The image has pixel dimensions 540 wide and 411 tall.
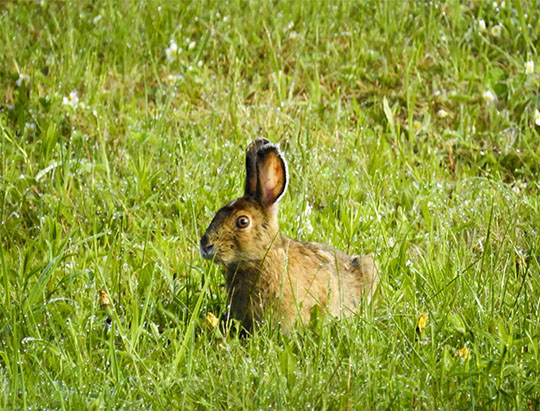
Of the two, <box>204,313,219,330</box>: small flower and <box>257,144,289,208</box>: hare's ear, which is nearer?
<box>204,313,219,330</box>: small flower

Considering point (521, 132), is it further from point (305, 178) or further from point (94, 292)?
point (94, 292)

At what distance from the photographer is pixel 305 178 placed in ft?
18.7

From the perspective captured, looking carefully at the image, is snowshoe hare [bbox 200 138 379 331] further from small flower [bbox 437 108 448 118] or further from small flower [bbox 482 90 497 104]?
small flower [bbox 482 90 497 104]

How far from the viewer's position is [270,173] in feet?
14.8

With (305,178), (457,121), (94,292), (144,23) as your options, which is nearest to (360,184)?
(305,178)

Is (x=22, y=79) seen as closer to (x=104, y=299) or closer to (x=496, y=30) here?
(x=104, y=299)

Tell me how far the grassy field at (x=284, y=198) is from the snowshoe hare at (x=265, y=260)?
15 cm

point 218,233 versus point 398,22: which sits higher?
point 398,22

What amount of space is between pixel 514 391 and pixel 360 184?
8.00ft

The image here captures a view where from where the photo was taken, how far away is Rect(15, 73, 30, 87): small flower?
663 cm

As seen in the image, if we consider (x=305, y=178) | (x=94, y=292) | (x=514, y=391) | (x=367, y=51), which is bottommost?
(x=514, y=391)

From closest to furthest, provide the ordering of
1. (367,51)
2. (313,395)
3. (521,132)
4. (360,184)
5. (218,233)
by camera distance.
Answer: (313,395) → (218,233) → (360,184) → (521,132) → (367,51)

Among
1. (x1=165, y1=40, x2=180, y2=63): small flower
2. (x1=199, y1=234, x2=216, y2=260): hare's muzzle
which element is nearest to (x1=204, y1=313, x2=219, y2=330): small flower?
(x1=199, y1=234, x2=216, y2=260): hare's muzzle

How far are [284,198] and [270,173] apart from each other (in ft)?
3.83
